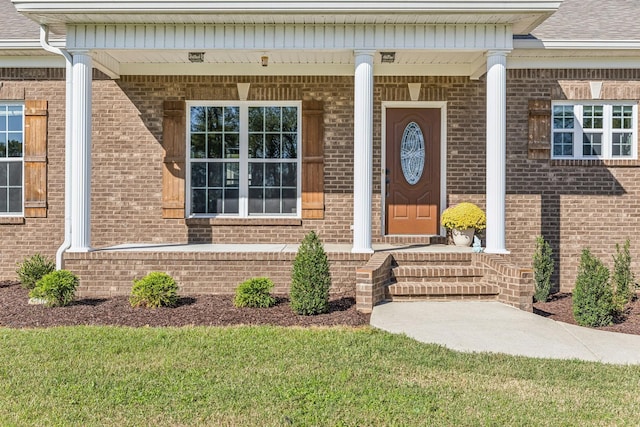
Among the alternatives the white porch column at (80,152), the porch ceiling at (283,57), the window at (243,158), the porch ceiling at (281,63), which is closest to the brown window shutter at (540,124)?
the porch ceiling at (281,63)

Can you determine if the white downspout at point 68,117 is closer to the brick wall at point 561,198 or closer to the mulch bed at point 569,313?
the mulch bed at point 569,313

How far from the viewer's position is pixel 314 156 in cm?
907

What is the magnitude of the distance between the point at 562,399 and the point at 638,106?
6.89m

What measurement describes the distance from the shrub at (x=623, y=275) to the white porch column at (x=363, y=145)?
12.6 feet

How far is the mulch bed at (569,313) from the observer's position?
636cm

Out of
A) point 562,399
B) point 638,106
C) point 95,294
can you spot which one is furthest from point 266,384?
point 638,106

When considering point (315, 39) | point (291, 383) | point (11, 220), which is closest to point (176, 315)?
point (291, 383)

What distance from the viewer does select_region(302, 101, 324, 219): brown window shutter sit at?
356 inches

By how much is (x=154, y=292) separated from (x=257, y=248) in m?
1.92

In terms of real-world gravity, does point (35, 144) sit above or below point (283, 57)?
below

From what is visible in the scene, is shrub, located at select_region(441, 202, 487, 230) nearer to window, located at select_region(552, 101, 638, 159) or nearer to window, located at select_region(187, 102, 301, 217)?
window, located at select_region(552, 101, 638, 159)

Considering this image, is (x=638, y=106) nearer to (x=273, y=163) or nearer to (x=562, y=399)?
(x=273, y=163)

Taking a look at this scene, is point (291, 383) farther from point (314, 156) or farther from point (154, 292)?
point (314, 156)

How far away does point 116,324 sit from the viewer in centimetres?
609
